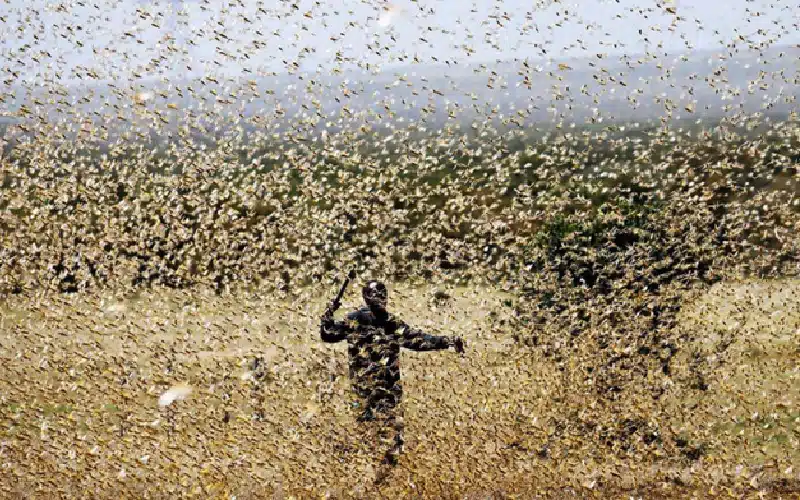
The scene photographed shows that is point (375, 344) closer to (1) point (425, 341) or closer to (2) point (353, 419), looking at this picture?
(1) point (425, 341)

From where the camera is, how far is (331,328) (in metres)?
4.80

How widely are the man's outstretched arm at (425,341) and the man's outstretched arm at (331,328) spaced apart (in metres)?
0.36

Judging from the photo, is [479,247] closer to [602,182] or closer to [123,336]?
[602,182]

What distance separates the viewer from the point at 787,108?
4.68m

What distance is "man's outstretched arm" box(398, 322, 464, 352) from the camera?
4.61m

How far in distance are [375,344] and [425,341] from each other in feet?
1.22

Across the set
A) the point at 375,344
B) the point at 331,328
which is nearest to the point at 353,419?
the point at 375,344

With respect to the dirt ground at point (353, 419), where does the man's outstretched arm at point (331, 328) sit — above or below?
above

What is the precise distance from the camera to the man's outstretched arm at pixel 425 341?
461 centimetres

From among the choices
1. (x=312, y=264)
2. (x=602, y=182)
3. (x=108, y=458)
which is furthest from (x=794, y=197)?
(x=108, y=458)

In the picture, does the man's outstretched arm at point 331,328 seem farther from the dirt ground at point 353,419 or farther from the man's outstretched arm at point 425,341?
the dirt ground at point 353,419

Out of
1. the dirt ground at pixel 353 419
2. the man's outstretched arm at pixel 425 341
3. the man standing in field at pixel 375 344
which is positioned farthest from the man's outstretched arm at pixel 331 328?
the dirt ground at pixel 353 419

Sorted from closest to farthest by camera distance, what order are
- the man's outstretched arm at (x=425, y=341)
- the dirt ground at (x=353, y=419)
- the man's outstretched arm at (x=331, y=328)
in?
the man's outstretched arm at (x=425, y=341), the man's outstretched arm at (x=331, y=328), the dirt ground at (x=353, y=419)

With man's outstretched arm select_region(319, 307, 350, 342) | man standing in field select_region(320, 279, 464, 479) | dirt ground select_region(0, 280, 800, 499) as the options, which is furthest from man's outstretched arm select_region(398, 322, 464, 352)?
dirt ground select_region(0, 280, 800, 499)
